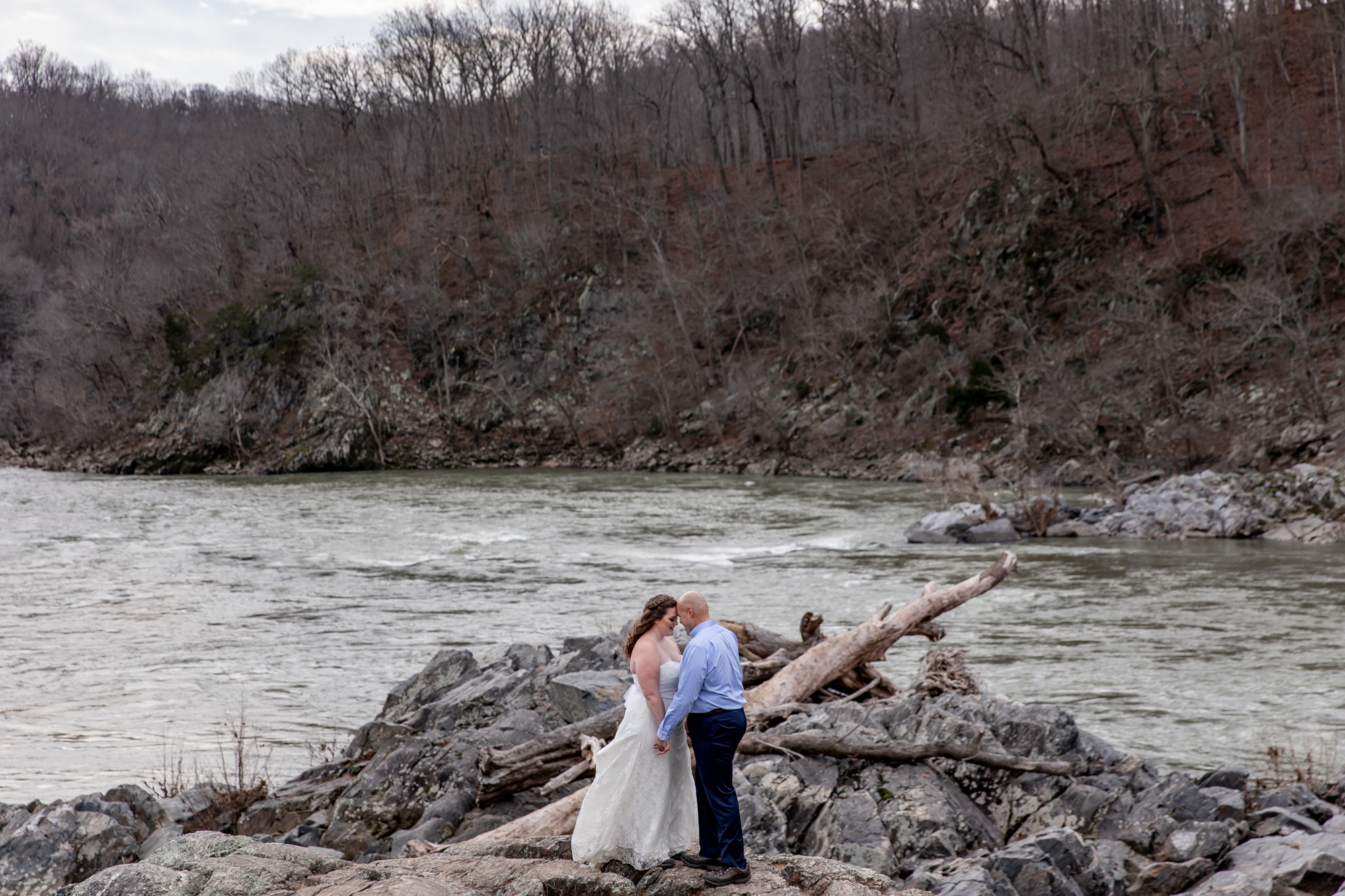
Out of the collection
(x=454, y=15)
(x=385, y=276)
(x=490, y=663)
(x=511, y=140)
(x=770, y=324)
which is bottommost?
(x=490, y=663)

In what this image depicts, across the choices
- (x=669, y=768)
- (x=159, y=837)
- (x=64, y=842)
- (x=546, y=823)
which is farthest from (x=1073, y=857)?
(x=64, y=842)

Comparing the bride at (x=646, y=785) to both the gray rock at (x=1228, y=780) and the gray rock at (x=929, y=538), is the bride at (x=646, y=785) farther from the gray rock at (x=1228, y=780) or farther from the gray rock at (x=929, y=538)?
the gray rock at (x=929, y=538)

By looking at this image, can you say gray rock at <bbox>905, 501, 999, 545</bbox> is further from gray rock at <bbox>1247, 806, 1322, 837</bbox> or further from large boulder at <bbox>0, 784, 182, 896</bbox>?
large boulder at <bbox>0, 784, 182, 896</bbox>

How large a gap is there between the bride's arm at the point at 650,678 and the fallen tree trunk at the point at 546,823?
1.86 metres

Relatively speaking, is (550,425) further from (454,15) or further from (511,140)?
(454,15)

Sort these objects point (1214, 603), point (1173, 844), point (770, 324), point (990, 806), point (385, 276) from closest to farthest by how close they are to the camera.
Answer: point (1173, 844) → point (990, 806) → point (1214, 603) → point (770, 324) → point (385, 276)

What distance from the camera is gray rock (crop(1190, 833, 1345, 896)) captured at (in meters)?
6.11

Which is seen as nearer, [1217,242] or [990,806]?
[990,806]

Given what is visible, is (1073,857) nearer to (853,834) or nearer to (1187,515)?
(853,834)

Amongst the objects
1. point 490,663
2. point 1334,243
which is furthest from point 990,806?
point 1334,243

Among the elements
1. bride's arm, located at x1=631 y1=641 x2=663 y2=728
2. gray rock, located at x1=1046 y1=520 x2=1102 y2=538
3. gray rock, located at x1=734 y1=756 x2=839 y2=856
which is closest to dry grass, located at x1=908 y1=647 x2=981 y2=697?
gray rock, located at x1=734 y1=756 x2=839 y2=856

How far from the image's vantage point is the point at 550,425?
182 feet

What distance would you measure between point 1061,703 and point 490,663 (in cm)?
673

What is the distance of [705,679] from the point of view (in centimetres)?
589
